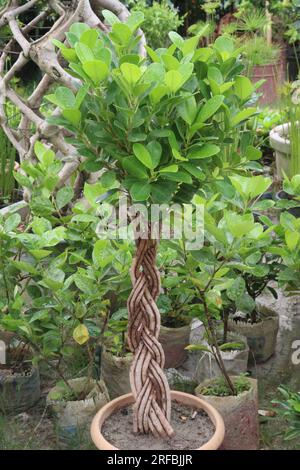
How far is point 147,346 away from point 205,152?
0.44 m

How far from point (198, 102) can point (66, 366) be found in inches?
46.1

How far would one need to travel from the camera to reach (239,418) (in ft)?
5.70

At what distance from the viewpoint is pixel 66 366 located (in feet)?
7.09

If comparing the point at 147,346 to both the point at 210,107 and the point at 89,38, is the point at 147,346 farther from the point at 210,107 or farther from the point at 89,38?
the point at 89,38

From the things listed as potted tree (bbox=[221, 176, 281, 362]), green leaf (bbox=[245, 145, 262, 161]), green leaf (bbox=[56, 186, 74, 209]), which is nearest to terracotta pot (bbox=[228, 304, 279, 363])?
potted tree (bbox=[221, 176, 281, 362])

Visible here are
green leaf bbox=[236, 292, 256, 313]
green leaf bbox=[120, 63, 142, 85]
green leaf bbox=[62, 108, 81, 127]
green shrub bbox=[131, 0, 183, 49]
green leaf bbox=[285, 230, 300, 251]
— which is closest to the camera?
green leaf bbox=[120, 63, 142, 85]

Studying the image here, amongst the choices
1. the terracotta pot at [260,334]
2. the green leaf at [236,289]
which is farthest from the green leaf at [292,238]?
the terracotta pot at [260,334]

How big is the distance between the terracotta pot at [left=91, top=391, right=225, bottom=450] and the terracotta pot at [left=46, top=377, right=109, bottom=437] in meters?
0.21

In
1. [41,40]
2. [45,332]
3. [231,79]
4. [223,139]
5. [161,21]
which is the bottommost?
[45,332]

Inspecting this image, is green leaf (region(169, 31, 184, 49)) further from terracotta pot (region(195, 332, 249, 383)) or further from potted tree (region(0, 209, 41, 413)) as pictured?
terracotta pot (region(195, 332, 249, 383))

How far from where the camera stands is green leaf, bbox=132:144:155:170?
3.85ft

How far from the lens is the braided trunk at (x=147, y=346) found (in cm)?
138

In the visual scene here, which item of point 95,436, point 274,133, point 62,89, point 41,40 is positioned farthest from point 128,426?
point 274,133

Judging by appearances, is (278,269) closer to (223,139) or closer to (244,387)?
(244,387)
